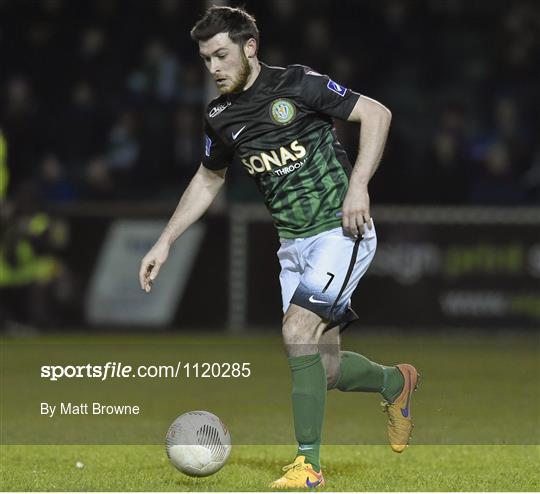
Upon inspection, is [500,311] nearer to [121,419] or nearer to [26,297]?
[26,297]

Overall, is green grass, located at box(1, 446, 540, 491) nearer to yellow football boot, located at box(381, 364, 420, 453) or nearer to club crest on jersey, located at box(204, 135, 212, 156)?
yellow football boot, located at box(381, 364, 420, 453)

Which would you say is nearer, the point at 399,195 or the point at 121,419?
the point at 121,419

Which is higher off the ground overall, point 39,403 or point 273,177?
point 273,177

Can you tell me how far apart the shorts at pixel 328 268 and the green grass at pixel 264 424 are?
29.2 inches

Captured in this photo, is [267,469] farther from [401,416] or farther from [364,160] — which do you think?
[364,160]

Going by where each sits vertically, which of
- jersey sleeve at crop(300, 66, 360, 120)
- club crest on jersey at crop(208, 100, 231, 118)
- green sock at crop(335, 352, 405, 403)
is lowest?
green sock at crop(335, 352, 405, 403)

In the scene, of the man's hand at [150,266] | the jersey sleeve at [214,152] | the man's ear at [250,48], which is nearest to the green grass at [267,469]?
the man's hand at [150,266]

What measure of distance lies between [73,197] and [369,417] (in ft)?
27.1

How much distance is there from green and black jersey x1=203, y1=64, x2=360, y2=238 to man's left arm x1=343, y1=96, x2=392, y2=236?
0.49ft

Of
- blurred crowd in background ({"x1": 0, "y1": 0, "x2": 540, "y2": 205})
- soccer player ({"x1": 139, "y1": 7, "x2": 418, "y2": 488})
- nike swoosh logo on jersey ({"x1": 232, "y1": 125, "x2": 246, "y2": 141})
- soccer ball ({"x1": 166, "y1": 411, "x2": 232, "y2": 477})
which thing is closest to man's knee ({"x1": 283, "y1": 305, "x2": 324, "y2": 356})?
soccer player ({"x1": 139, "y1": 7, "x2": 418, "y2": 488})

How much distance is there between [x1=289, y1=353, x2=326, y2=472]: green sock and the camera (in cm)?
576

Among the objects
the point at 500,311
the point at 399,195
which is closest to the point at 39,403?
the point at 500,311

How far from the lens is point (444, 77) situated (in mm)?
17734

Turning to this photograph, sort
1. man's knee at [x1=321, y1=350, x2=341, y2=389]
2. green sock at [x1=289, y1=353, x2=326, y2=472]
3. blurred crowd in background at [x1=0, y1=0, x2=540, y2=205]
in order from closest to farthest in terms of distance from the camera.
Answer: green sock at [x1=289, y1=353, x2=326, y2=472], man's knee at [x1=321, y1=350, x2=341, y2=389], blurred crowd in background at [x1=0, y1=0, x2=540, y2=205]
